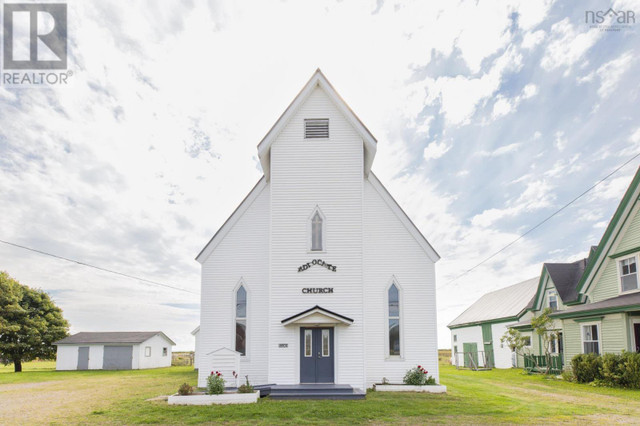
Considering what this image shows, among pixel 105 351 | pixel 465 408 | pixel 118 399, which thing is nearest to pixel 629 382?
pixel 465 408

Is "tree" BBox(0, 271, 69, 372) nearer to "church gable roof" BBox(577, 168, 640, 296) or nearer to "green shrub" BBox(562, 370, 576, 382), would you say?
"green shrub" BBox(562, 370, 576, 382)

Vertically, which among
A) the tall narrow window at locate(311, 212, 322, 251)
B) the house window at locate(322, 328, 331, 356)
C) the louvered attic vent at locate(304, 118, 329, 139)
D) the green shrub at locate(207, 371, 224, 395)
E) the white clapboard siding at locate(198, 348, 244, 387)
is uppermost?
the louvered attic vent at locate(304, 118, 329, 139)

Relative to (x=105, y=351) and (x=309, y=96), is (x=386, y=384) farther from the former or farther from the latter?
(x=105, y=351)

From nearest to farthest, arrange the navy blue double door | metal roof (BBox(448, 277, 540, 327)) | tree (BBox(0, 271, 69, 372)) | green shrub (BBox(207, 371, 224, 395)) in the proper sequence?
green shrub (BBox(207, 371, 224, 395))
the navy blue double door
metal roof (BBox(448, 277, 540, 327))
tree (BBox(0, 271, 69, 372))

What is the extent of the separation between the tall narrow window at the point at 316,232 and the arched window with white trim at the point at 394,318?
3.74m

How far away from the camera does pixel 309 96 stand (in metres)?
19.9

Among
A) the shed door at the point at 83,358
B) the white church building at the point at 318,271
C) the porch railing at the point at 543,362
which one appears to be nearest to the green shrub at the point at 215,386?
the white church building at the point at 318,271

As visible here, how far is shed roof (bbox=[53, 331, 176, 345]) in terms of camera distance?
43.0m

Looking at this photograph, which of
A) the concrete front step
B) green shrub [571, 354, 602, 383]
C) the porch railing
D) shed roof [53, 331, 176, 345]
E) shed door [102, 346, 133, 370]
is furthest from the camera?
shed roof [53, 331, 176, 345]

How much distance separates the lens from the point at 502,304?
126 ft

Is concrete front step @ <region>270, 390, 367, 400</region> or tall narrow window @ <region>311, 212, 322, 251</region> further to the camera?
tall narrow window @ <region>311, 212, 322, 251</region>

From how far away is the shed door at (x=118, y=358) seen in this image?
4281cm

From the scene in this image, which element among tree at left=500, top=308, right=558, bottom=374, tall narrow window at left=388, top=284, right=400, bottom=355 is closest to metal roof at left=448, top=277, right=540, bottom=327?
tree at left=500, top=308, right=558, bottom=374

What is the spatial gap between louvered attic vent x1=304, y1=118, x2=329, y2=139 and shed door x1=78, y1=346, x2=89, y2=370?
34758mm
